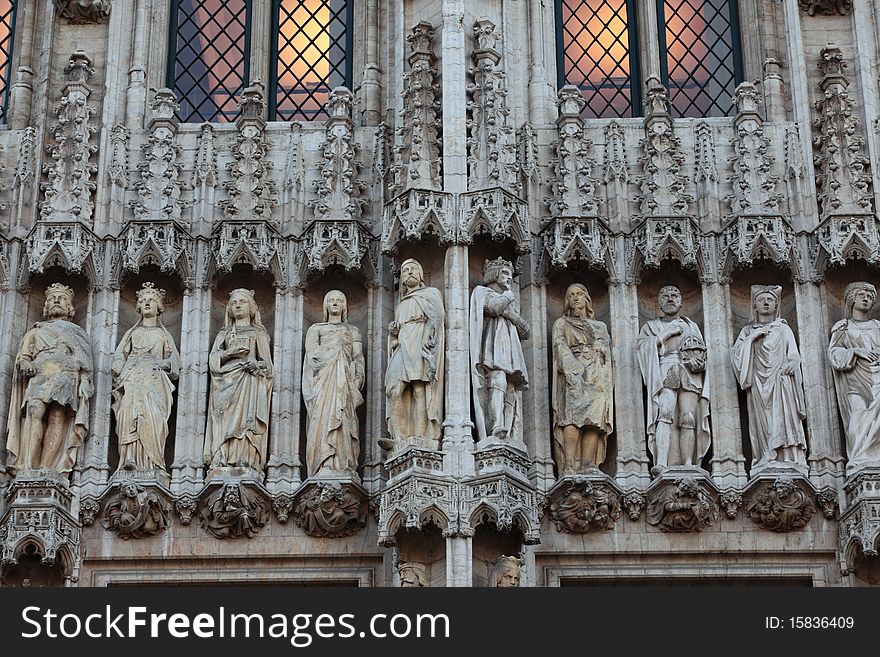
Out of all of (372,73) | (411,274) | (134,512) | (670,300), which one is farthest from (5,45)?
(670,300)

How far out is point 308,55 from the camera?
28.1 m

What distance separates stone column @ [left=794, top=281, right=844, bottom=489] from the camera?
974 inches

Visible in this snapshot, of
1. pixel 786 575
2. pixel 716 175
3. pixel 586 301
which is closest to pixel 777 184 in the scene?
pixel 716 175

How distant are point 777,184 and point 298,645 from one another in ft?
27.8

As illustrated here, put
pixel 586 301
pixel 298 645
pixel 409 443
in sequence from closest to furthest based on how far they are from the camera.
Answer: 1. pixel 298 645
2. pixel 409 443
3. pixel 586 301

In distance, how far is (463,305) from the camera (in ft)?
81.4

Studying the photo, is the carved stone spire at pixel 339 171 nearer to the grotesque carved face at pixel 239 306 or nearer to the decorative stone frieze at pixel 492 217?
the grotesque carved face at pixel 239 306

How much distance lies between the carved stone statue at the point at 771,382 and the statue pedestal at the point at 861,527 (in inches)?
28.4

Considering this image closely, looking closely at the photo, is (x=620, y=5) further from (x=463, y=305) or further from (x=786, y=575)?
(x=786, y=575)

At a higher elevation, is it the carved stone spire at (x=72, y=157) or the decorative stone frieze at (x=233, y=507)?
the carved stone spire at (x=72, y=157)

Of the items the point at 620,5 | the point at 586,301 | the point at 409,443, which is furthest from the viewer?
the point at 620,5

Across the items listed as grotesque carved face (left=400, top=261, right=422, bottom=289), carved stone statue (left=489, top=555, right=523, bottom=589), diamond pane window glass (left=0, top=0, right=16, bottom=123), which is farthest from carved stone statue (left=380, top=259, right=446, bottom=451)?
diamond pane window glass (left=0, top=0, right=16, bottom=123)

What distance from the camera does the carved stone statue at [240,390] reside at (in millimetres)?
24875

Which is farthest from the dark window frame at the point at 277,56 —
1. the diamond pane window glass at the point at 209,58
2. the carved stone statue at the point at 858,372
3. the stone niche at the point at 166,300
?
the carved stone statue at the point at 858,372
